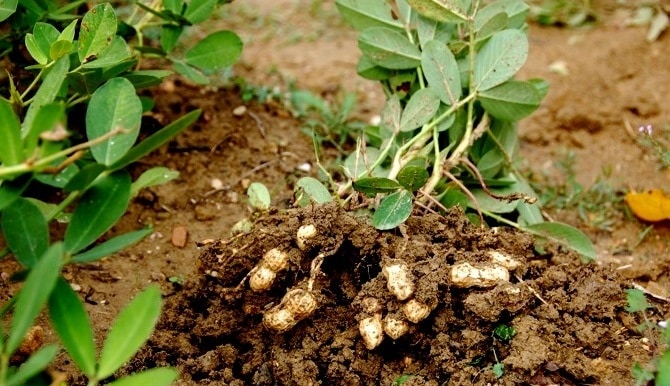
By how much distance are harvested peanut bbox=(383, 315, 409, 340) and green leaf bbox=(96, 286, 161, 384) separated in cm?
52

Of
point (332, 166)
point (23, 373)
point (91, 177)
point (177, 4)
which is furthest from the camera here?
point (332, 166)

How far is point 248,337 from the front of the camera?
1711mm

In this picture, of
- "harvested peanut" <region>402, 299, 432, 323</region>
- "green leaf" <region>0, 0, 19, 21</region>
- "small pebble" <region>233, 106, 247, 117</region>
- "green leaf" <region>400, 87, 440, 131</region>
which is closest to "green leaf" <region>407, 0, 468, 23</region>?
"green leaf" <region>400, 87, 440, 131</region>

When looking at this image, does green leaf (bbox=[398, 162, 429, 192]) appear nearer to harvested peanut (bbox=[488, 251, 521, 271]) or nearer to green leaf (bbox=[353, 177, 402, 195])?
green leaf (bbox=[353, 177, 402, 195])

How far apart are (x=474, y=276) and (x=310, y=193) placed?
0.41 meters

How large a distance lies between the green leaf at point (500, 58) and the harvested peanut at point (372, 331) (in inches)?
29.0

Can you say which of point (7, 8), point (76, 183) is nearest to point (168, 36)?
point (7, 8)

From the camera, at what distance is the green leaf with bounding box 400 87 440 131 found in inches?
77.4

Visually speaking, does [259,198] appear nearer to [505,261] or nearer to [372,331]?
[372,331]

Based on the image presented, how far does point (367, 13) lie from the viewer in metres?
2.21

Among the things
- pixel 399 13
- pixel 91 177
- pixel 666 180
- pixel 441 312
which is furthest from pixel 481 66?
pixel 91 177

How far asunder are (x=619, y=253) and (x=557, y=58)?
45.0 inches

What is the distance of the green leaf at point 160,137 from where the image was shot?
1354 mm

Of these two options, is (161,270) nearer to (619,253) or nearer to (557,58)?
(619,253)
